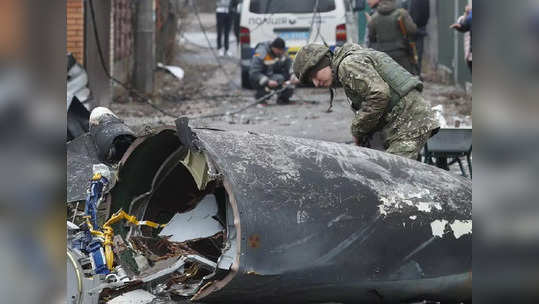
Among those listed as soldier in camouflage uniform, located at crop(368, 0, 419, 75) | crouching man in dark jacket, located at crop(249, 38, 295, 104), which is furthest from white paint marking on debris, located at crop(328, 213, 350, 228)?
crouching man in dark jacket, located at crop(249, 38, 295, 104)

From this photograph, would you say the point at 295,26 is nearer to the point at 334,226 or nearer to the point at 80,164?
the point at 80,164

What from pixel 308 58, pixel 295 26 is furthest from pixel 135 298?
pixel 295 26

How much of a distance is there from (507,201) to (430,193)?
2.39m

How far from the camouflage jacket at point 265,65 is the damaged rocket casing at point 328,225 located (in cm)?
938

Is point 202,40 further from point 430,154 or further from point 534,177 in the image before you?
point 534,177

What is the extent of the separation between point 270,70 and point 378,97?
8400 millimetres

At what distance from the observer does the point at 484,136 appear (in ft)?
5.09

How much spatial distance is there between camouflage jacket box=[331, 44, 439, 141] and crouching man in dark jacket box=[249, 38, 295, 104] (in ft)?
25.6

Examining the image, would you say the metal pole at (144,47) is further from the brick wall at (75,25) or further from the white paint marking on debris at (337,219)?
the white paint marking on debris at (337,219)

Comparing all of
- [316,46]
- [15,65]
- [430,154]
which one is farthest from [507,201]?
[430,154]

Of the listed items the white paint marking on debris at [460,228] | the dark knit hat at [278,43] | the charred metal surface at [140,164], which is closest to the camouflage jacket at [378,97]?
the charred metal surface at [140,164]

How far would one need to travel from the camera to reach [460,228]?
3879mm

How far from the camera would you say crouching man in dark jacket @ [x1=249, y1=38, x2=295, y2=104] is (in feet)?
43.9

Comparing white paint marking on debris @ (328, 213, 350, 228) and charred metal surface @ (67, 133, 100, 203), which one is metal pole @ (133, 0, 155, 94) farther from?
white paint marking on debris @ (328, 213, 350, 228)
